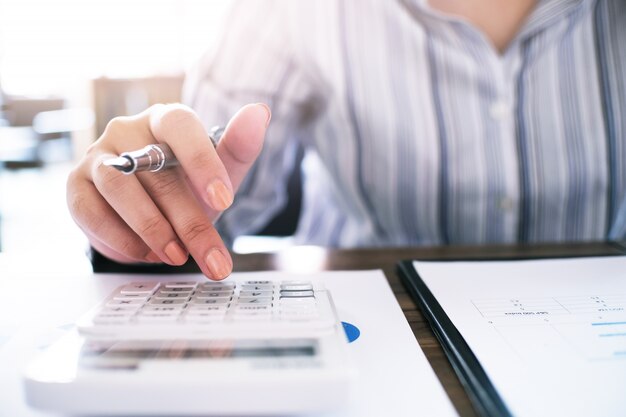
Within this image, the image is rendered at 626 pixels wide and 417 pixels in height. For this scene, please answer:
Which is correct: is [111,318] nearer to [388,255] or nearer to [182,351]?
[182,351]

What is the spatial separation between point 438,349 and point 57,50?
347 cm

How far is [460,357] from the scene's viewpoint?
0.76 ft

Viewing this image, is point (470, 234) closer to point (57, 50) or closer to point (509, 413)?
point (509, 413)

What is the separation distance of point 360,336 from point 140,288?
127mm

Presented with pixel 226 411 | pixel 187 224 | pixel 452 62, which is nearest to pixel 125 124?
pixel 187 224

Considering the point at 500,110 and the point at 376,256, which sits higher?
the point at 500,110

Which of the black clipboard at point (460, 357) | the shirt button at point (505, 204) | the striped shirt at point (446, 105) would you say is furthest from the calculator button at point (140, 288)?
the shirt button at point (505, 204)

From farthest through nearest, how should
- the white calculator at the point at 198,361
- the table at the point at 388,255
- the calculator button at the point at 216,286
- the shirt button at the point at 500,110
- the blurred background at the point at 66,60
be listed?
the blurred background at the point at 66,60 → the shirt button at the point at 500,110 → the table at the point at 388,255 → the calculator button at the point at 216,286 → the white calculator at the point at 198,361

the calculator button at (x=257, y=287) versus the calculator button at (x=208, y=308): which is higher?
the calculator button at (x=208, y=308)

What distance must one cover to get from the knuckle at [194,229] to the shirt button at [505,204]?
37 centimetres

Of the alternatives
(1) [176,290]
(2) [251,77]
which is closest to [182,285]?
(1) [176,290]

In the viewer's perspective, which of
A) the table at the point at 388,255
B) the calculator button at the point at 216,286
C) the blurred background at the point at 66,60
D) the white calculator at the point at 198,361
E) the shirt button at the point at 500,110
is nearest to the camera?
the white calculator at the point at 198,361

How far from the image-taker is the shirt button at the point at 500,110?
1.79 ft

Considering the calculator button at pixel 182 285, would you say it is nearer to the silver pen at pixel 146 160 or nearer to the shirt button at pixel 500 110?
the silver pen at pixel 146 160
